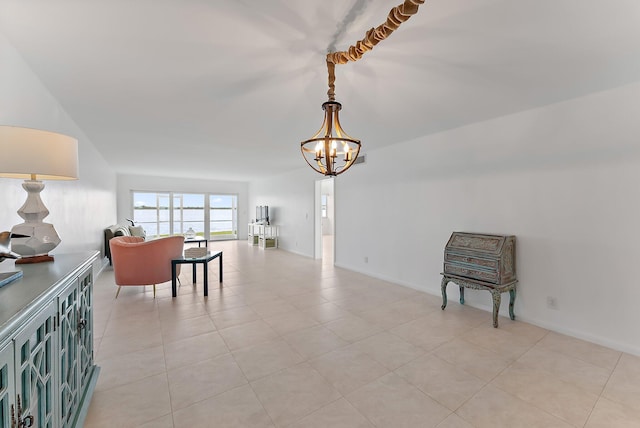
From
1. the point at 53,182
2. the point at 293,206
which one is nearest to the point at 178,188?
the point at 293,206

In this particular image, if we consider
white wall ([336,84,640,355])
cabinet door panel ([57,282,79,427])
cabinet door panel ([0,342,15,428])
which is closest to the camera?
cabinet door panel ([0,342,15,428])

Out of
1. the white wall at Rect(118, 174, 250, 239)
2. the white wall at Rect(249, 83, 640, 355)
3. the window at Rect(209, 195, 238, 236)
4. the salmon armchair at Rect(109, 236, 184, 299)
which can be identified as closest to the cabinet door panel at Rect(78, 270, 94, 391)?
the salmon armchair at Rect(109, 236, 184, 299)

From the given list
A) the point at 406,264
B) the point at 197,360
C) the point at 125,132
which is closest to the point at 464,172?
the point at 406,264

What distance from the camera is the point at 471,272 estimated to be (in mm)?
3250

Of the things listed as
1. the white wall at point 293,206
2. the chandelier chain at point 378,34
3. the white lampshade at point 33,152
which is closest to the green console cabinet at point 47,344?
the white lampshade at point 33,152

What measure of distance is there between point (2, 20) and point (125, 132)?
8.54 ft

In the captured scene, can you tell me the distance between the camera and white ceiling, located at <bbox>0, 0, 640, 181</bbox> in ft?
5.26

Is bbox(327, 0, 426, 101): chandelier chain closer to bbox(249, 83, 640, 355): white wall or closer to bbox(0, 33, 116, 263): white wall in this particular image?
bbox(0, 33, 116, 263): white wall

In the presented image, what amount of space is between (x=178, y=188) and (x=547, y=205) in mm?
10226

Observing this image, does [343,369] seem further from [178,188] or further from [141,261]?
[178,188]

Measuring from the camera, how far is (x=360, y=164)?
214 inches

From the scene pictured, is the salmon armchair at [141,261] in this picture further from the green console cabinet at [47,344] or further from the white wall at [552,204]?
the white wall at [552,204]

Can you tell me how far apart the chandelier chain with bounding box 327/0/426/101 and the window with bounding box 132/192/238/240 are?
9.31 meters

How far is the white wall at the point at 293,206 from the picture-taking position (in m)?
→ 7.18
